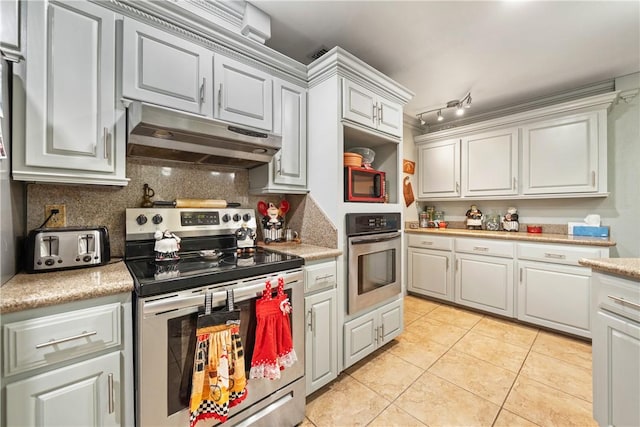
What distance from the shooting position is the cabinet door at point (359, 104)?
1827 mm

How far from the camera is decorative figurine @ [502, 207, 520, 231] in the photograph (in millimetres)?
3131

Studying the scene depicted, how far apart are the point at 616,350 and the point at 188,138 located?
231cm

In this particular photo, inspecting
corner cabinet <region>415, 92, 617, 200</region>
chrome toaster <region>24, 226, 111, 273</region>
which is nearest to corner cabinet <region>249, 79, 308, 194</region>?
chrome toaster <region>24, 226, 111, 273</region>

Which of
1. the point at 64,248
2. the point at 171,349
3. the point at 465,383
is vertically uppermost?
the point at 64,248

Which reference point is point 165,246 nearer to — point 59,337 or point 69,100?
point 59,337

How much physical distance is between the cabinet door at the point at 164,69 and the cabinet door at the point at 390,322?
1.96 m

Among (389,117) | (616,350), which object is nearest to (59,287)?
(389,117)

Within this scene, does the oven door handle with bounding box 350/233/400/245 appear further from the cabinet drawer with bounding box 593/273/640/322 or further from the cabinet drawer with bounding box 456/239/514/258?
the cabinet drawer with bounding box 456/239/514/258

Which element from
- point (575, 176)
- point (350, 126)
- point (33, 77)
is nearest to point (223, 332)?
point (33, 77)

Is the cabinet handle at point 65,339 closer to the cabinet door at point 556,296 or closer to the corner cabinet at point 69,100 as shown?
the corner cabinet at point 69,100

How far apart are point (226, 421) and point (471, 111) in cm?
409

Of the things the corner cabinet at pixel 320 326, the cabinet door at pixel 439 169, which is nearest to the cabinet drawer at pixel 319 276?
the corner cabinet at pixel 320 326

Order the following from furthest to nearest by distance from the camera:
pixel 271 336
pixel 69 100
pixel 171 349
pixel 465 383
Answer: pixel 465 383
pixel 271 336
pixel 69 100
pixel 171 349

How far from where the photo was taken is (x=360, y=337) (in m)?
1.94
